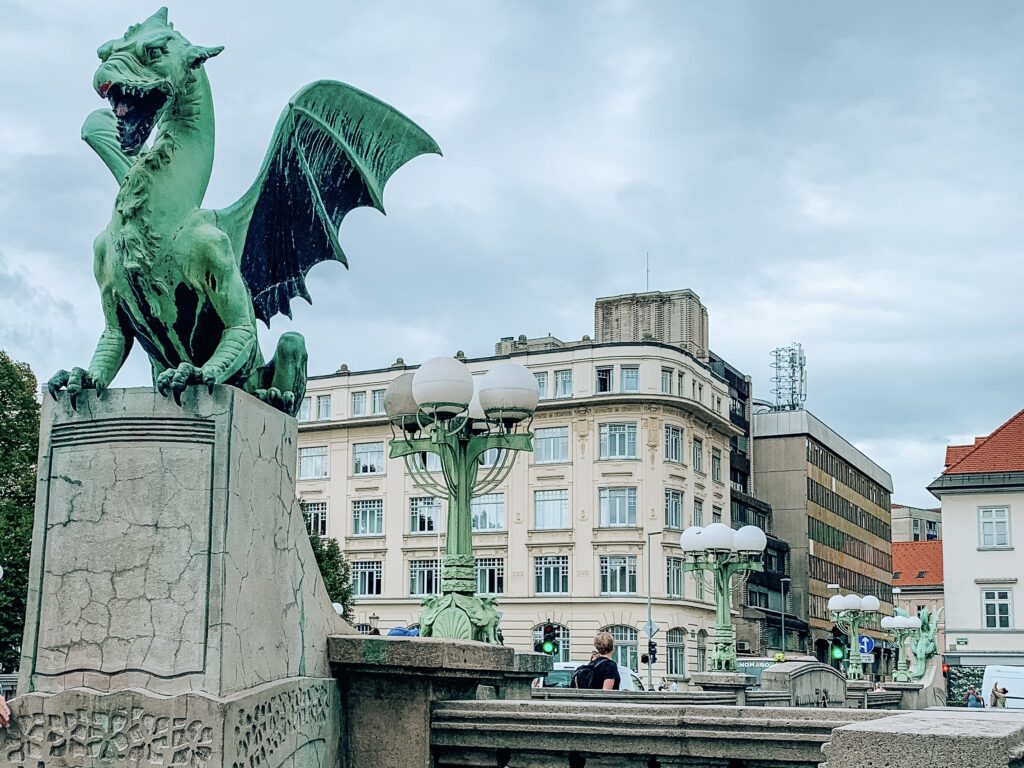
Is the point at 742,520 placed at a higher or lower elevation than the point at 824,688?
higher

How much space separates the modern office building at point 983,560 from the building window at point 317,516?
2729cm

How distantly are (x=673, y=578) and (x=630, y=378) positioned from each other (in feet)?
28.5

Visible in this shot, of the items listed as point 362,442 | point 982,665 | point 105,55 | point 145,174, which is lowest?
point 982,665

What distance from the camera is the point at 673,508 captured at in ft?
183

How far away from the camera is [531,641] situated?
2153 inches

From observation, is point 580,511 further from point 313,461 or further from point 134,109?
point 134,109

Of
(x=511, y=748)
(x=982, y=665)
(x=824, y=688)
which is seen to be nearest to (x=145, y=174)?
(x=511, y=748)

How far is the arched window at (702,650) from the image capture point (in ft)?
182

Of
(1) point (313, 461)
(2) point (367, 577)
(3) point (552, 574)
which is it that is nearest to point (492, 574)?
(3) point (552, 574)

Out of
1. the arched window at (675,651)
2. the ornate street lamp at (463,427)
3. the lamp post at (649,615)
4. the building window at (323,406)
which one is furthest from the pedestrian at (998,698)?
the building window at (323,406)

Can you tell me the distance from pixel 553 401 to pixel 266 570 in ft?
170

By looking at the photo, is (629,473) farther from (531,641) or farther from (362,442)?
(362,442)

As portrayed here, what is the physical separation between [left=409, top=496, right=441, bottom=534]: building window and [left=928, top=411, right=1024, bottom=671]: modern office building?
69.4 feet

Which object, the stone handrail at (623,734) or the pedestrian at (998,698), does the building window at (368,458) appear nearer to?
the pedestrian at (998,698)
